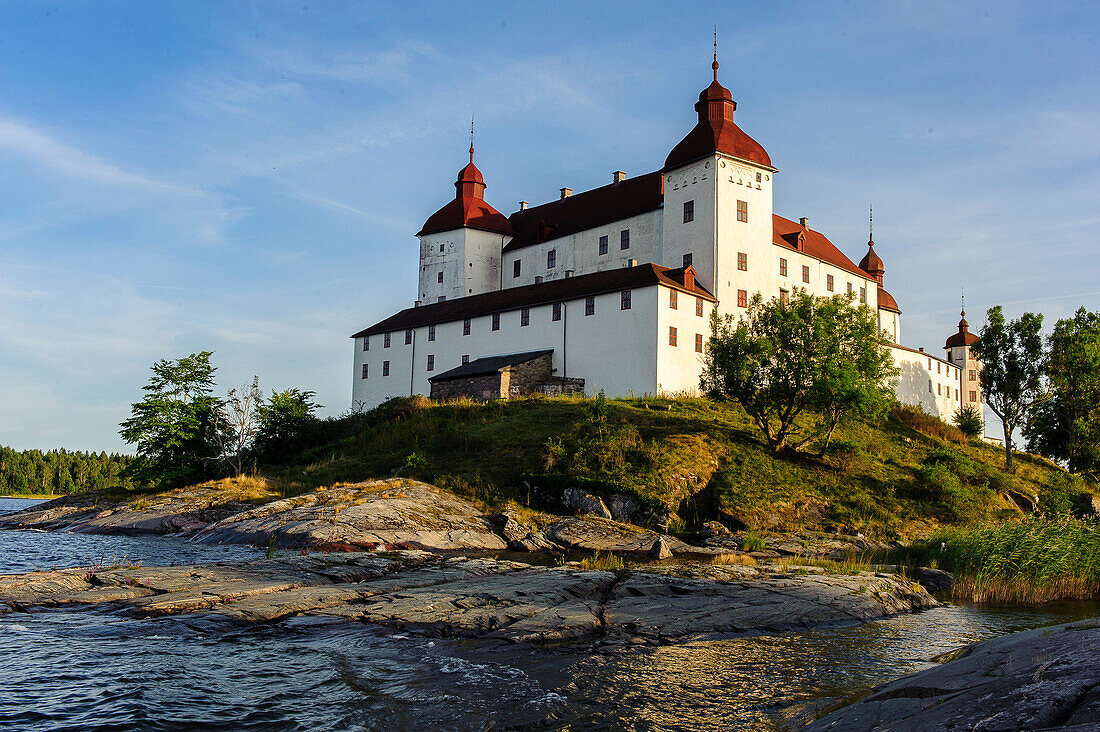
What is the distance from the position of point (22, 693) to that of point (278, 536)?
1645cm

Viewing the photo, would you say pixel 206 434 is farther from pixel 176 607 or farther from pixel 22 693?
pixel 22 693

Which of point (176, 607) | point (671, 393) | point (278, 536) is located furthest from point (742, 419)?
point (176, 607)

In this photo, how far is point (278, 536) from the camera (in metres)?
26.1

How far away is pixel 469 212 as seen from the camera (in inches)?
2805

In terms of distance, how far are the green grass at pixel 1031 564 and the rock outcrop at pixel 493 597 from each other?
2.36m

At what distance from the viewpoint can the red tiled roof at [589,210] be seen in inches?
2452

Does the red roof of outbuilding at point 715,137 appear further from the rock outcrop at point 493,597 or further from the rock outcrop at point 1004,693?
the rock outcrop at point 1004,693

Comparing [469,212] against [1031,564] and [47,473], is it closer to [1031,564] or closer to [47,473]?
[1031,564]

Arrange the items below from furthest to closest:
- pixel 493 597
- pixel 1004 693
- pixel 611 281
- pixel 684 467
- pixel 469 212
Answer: pixel 469 212, pixel 611 281, pixel 684 467, pixel 493 597, pixel 1004 693

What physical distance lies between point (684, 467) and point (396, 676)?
2648 centimetres

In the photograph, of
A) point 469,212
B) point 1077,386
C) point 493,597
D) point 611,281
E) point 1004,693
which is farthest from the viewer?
point 469,212

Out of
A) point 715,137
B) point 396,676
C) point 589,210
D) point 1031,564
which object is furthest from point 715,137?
point 396,676

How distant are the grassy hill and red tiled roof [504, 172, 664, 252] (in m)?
21.2

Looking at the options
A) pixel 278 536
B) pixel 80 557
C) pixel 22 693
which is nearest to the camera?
pixel 22 693
